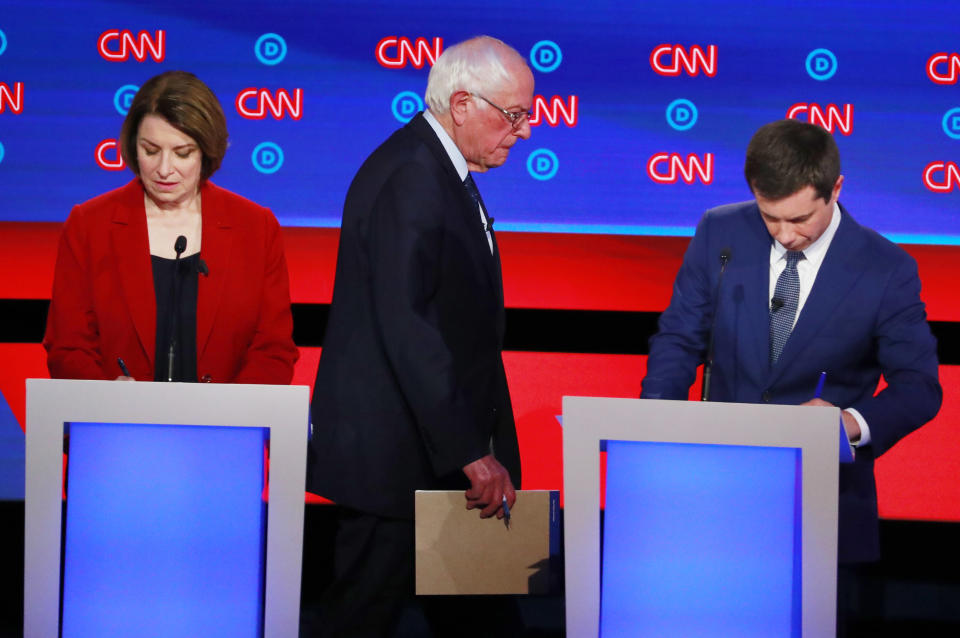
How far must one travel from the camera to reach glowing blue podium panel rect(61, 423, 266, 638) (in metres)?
1.58

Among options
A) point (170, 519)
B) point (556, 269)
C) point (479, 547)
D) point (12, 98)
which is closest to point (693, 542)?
point (479, 547)

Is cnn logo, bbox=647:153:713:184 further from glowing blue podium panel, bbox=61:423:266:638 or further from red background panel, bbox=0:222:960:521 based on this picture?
glowing blue podium panel, bbox=61:423:266:638

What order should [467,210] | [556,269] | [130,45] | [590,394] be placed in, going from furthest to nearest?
[590,394] < [556,269] < [130,45] < [467,210]

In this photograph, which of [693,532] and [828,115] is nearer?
[693,532]

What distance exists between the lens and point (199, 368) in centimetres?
243

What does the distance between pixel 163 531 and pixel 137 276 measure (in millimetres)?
954

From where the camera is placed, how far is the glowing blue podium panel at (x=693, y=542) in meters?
1.60

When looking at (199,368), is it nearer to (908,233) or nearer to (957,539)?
(908,233)

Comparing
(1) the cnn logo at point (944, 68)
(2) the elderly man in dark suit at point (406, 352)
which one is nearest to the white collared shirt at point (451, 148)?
(2) the elderly man in dark suit at point (406, 352)

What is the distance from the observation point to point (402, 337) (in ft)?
6.36

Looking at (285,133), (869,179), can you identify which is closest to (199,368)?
(285,133)

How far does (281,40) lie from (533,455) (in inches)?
65.6

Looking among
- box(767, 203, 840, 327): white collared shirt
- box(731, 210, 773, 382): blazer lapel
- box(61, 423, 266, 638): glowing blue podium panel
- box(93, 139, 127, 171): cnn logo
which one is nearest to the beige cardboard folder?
box(61, 423, 266, 638): glowing blue podium panel

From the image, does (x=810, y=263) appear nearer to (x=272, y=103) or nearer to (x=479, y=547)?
(x=479, y=547)
